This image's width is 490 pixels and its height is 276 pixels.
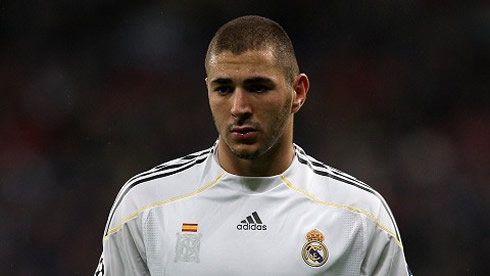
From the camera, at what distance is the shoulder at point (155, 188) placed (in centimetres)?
310

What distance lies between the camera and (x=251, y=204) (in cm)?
308

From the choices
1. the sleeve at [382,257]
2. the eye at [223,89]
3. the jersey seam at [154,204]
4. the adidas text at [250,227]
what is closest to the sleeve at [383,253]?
the sleeve at [382,257]

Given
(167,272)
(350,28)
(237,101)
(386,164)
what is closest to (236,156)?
(237,101)

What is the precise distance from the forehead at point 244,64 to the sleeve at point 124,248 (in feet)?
2.15

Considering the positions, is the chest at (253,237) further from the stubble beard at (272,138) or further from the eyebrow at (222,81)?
the eyebrow at (222,81)

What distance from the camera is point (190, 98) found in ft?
23.1

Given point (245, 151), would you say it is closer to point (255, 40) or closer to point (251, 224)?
point (251, 224)

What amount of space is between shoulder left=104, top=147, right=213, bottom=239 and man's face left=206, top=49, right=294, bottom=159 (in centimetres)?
28

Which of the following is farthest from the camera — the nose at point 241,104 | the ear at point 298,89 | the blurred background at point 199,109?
the blurred background at point 199,109

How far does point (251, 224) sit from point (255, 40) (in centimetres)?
70

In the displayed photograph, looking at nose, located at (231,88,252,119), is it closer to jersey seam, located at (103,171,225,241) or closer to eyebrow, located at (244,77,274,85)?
eyebrow, located at (244,77,274,85)

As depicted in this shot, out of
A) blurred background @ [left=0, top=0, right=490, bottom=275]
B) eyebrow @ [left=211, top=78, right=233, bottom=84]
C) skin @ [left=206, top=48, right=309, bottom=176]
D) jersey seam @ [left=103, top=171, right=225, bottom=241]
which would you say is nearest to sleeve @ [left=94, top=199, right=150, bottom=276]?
jersey seam @ [left=103, top=171, right=225, bottom=241]

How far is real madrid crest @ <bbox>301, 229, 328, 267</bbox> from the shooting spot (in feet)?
9.71

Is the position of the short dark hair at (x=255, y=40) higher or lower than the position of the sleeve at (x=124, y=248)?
higher
